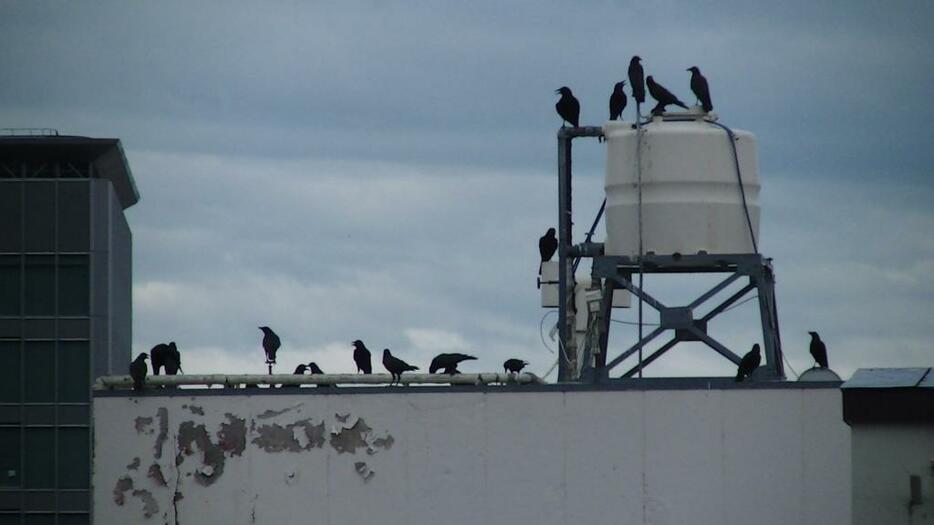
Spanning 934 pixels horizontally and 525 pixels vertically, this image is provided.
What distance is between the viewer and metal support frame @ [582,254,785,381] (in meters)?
31.1

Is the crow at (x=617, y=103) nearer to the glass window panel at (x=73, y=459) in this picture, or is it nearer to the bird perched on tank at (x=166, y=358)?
the bird perched on tank at (x=166, y=358)

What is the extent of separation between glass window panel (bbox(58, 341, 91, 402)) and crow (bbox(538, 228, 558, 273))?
87.1 ft

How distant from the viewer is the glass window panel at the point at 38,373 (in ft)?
195

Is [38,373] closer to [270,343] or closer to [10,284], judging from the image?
[10,284]

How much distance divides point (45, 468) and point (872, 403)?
38514mm

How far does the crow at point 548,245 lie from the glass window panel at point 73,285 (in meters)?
27.2

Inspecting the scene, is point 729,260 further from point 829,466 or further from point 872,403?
point 872,403

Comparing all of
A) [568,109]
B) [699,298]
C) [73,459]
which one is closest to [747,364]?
[699,298]

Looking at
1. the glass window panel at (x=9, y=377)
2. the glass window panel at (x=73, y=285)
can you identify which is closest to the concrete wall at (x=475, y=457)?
the glass window panel at (x=9, y=377)

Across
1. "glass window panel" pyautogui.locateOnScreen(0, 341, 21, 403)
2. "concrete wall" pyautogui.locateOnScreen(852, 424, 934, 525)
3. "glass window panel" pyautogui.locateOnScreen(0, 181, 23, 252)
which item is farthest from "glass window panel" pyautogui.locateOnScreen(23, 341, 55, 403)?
"concrete wall" pyautogui.locateOnScreen(852, 424, 934, 525)

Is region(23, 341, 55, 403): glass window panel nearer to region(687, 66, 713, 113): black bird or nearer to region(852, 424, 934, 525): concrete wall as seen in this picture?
region(687, 66, 713, 113): black bird

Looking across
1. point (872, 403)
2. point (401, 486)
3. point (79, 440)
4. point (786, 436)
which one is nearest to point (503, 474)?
point (401, 486)

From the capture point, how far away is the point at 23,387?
59.3 meters

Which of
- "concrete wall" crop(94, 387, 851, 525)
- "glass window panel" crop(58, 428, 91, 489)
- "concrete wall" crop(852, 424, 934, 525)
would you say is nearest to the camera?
"concrete wall" crop(852, 424, 934, 525)
